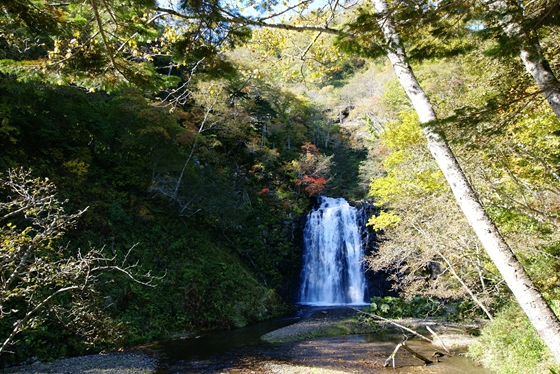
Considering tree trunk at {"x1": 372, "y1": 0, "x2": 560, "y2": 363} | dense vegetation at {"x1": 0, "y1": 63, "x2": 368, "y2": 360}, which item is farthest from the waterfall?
tree trunk at {"x1": 372, "y1": 0, "x2": 560, "y2": 363}

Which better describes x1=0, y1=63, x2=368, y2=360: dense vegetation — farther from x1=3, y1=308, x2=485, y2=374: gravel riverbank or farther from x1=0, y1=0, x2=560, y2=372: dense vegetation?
x1=3, y1=308, x2=485, y2=374: gravel riverbank

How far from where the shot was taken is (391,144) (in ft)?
49.2

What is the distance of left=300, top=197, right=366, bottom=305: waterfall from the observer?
1883 cm

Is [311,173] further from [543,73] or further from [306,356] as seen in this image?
[543,73]

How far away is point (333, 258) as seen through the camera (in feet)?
65.4

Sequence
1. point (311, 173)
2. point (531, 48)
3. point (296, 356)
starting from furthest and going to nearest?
point (311, 173)
point (296, 356)
point (531, 48)

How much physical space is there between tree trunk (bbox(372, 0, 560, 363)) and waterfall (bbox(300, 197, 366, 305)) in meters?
15.9

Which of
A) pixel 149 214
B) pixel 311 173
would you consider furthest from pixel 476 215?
pixel 311 173

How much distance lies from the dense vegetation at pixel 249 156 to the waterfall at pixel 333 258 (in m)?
1.12

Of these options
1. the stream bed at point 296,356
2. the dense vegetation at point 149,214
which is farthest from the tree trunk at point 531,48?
the dense vegetation at point 149,214

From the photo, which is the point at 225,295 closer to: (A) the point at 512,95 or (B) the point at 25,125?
(B) the point at 25,125

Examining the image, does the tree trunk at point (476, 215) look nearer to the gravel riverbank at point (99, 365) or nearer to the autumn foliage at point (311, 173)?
the gravel riverbank at point (99, 365)

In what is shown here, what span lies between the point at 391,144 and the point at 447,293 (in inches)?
279

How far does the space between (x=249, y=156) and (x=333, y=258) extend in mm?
9140
